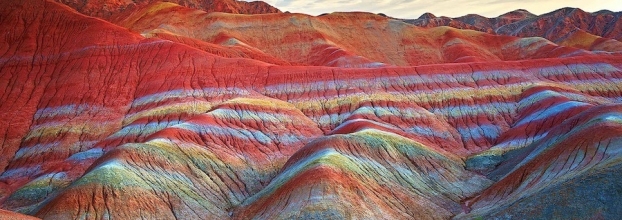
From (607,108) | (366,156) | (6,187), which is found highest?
(607,108)

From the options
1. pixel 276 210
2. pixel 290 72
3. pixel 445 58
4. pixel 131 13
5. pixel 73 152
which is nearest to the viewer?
pixel 276 210

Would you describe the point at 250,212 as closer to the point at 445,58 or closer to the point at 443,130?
the point at 443,130

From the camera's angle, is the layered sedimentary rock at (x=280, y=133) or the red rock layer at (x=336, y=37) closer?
the layered sedimentary rock at (x=280, y=133)

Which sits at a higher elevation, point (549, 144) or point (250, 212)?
point (549, 144)

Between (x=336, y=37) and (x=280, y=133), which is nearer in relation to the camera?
(x=280, y=133)

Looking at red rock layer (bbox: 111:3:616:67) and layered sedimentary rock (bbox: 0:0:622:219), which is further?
red rock layer (bbox: 111:3:616:67)

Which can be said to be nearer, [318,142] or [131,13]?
[318,142]

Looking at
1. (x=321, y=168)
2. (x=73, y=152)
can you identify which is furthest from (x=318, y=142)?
(x=73, y=152)

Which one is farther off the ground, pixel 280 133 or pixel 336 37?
pixel 336 37
